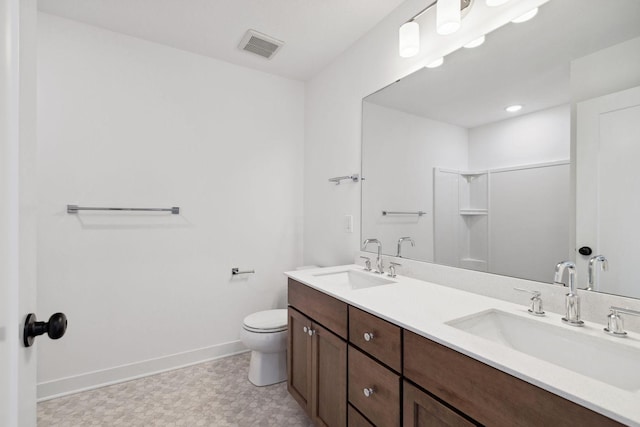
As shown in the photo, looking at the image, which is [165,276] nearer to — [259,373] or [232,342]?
[232,342]

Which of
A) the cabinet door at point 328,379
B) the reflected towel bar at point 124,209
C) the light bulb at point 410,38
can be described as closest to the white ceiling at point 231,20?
the light bulb at point 410,38

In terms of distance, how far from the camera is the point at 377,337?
1112 millimetres

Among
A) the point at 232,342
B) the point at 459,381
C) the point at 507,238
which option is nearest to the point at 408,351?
the point at 459,381

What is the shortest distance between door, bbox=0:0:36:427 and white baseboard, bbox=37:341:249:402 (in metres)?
1.76

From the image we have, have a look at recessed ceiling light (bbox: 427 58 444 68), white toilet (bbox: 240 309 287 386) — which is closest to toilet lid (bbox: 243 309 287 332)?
white toilet (bbox: 240 309 287 386)

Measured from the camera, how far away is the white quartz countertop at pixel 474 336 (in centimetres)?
60

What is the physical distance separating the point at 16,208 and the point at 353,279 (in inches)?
63.7

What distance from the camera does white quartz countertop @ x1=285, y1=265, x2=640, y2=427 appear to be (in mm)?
598

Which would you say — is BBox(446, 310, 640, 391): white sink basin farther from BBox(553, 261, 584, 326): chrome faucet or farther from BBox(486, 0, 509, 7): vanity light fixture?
BBox(486, 0, 509, 7): vanity light fixture

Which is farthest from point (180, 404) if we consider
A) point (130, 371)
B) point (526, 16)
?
point (526, 16)

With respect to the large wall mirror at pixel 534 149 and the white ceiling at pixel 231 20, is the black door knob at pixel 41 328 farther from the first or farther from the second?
the white ceiling at pixel 231 20

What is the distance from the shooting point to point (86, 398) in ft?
6.22

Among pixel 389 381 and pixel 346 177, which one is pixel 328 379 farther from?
pixel 346 177

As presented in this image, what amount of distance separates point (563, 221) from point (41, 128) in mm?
2867
